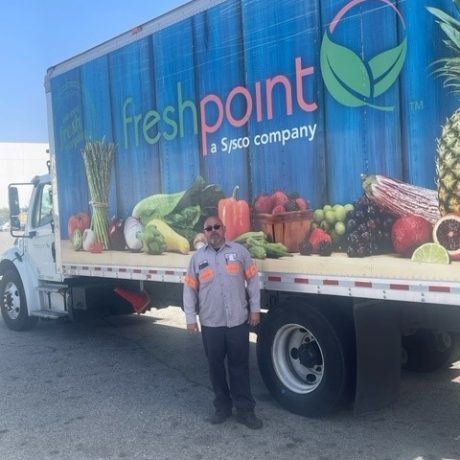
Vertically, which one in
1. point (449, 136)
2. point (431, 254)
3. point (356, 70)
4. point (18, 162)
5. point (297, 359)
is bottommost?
point (297, 359)

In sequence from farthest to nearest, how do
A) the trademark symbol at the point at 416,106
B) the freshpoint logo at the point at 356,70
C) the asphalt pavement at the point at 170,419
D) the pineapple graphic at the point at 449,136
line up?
the asphalt pavement at the point at 170,419, the freshpoint logo at the point at 356,70, the trademark symbol at the point at 416,106, the pineapple graphic at the point at 449,136

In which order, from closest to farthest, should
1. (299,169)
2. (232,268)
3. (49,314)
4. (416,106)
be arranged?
(416,106) → (299,169) → (232,268) → (49,314)

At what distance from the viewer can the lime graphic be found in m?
3.85

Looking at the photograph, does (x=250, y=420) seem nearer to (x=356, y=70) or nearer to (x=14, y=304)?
(x=356, y=70)

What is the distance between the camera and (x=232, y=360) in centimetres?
511

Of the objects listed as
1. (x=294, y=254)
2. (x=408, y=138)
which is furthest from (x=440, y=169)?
(x=294, y=254)

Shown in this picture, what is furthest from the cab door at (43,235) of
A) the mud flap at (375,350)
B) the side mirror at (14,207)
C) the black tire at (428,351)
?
the mud flap at (375,350)

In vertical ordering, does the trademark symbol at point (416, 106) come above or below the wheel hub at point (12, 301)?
above

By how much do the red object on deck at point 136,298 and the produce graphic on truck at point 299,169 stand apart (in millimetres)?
50

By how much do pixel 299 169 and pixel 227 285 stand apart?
41.9 inches

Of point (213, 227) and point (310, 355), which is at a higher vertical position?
point (213, 227)

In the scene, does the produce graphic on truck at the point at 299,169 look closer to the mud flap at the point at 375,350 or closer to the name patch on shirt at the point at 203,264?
the mud flap at the point at 375,350

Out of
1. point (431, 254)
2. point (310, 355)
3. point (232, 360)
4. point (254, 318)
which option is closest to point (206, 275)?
point (254, 318)

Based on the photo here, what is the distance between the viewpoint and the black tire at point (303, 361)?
16.0 ft
